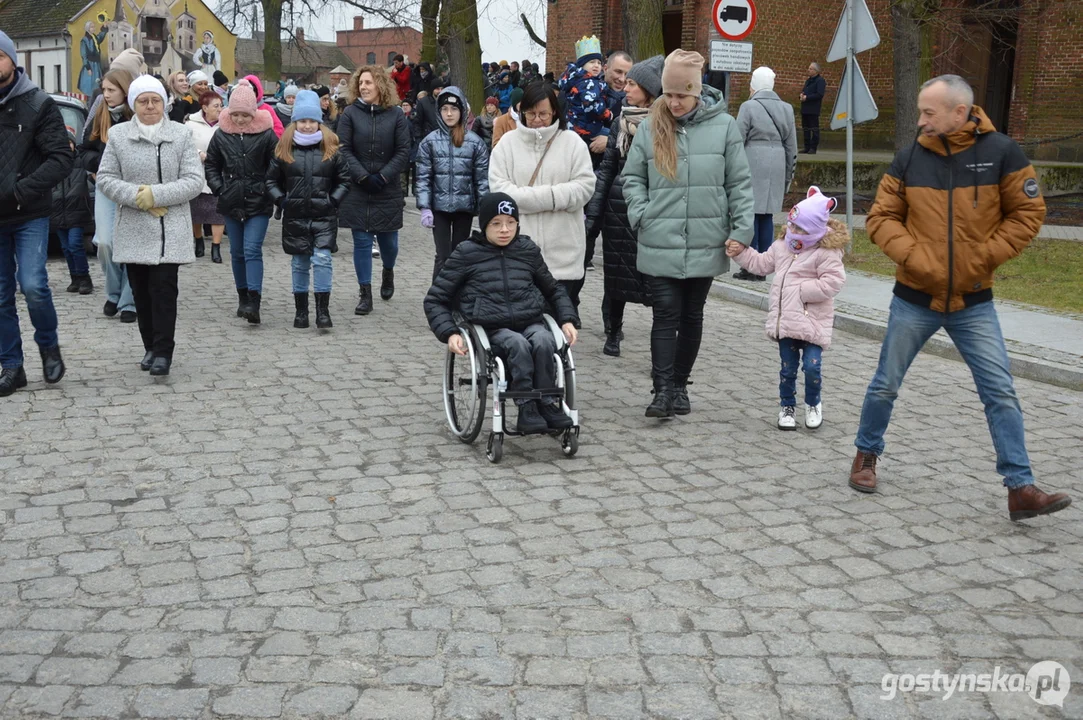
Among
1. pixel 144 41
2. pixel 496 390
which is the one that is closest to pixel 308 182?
pixel 496 390

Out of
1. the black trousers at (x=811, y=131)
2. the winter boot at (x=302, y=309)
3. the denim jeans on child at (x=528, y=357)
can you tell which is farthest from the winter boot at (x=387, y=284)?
the black trousers at (x=811, y=131)

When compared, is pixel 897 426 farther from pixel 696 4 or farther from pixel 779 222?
pixel 696 4

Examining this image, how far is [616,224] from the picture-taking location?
8781 millimetres

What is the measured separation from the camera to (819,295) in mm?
7270

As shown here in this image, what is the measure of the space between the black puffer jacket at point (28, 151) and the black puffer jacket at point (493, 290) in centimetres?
261

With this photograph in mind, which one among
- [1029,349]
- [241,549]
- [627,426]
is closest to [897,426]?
[627,426]

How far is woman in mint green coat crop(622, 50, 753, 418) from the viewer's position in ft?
23.5

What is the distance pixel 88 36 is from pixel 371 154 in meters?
42.8

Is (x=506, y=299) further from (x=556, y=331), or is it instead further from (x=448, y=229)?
(x=448, y=229)

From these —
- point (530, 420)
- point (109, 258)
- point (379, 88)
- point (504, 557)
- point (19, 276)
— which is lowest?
point (504, 557)

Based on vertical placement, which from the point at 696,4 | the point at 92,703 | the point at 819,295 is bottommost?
the point at 92,703

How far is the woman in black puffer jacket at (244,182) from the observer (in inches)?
402

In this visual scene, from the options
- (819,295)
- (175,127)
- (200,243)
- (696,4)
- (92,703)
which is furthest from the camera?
(696,4)

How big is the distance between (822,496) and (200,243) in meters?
10.1
